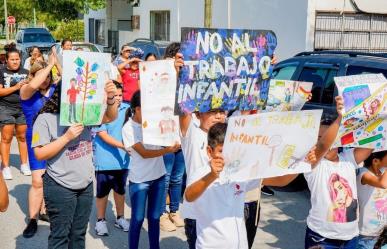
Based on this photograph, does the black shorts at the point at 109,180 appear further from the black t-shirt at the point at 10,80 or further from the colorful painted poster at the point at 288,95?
the black t-shirt at the point at 10,80

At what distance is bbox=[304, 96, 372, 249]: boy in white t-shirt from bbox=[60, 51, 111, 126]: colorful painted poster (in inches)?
63.5

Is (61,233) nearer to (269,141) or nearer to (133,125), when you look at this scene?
(133,125)

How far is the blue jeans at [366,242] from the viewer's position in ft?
12.7

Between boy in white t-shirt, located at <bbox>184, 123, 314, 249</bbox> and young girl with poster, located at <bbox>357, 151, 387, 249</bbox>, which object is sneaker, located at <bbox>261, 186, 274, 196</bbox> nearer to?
young girl with poster, located at <bbox>357, 151, 387, 249</bbox>

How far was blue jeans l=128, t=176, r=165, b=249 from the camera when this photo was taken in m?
4.61

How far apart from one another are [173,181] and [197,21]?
1487cm

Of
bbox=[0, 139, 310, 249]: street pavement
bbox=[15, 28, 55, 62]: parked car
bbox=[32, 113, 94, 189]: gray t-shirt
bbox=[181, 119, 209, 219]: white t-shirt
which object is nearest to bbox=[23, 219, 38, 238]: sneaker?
bbox=[0, 139, 310, 249]: street pavement

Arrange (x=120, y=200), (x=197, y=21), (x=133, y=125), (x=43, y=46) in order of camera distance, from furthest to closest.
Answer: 1. (x=43, y=46)
2. (x=197, y=21)
3. (x=120, y=200)
4. (x=133, y=125)

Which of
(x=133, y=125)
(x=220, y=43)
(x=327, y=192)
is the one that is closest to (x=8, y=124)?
(x=133, y=125)

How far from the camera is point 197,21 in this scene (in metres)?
20.0

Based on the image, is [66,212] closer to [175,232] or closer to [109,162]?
[109,162]

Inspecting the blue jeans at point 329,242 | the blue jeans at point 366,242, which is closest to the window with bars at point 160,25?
the blue jeans at point 366,242

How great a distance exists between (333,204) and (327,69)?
→ 10.6ft

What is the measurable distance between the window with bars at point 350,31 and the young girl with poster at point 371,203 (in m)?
11.5
